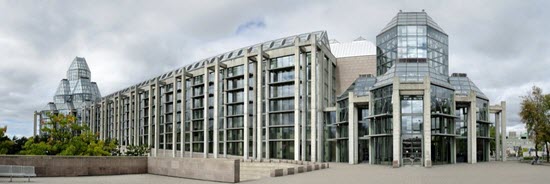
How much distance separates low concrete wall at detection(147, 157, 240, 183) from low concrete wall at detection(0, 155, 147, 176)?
1230 millimetres

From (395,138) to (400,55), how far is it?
23.1 metres

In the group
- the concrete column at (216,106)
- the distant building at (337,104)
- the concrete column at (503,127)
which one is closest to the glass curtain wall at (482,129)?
the distant building at (337,104)

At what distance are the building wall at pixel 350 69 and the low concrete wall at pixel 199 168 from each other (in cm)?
4183

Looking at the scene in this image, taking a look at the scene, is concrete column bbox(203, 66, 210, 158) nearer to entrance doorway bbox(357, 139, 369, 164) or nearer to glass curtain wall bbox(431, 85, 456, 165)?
entrance doorway bbox(357, 139, 369, 164)

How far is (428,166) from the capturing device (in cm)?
4406

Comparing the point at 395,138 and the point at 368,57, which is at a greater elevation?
the point at 368,57

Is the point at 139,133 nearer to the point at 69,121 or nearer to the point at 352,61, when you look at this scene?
the point at 352,61

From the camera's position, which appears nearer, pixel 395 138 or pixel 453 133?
pixel 395 138

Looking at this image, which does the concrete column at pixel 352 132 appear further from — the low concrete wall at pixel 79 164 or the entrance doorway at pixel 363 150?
the low concrete wall at pixel 79 164

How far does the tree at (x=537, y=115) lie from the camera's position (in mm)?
53969

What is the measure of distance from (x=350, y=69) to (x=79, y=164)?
47.7 meters

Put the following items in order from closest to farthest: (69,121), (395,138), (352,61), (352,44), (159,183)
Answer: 1. (159,183)
2. (69,121)
3. (395,138)
4. (352,61)
5. (352,44)

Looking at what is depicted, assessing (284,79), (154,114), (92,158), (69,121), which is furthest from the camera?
(154,114)

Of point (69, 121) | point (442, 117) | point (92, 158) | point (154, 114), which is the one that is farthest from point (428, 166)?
point (154, 114)
